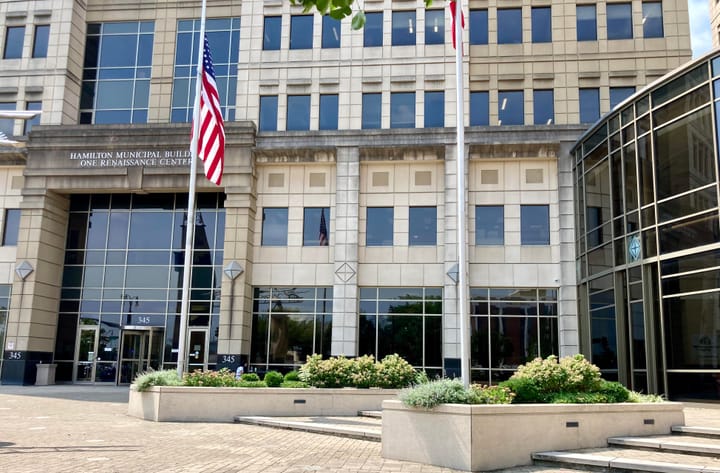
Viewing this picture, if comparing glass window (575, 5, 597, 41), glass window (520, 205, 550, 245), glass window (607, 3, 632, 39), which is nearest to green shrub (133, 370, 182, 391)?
glass window (520, 205, 550, 245)

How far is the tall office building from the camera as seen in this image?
92.6 feet

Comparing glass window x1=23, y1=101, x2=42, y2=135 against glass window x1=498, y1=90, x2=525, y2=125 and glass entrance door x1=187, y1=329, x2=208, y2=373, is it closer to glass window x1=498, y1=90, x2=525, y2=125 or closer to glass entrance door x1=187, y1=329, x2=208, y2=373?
glass entrance door x1=187, y1=329, x2=208, y2=373

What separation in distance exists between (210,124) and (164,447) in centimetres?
1177

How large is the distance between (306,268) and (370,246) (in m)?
3.07

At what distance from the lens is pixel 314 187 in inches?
1187

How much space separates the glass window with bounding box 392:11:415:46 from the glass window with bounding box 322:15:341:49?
2.67 metres

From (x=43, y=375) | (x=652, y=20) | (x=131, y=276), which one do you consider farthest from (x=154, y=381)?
(x=652, y=20)

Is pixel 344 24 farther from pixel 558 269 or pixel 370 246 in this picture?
pixel 558 269

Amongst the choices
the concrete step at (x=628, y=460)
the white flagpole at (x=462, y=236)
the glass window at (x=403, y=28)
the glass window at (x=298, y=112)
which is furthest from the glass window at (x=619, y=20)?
the concrete step at (x=628, y=460)

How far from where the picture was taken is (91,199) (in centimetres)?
3250

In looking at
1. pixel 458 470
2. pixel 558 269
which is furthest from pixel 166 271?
pixel 458 470

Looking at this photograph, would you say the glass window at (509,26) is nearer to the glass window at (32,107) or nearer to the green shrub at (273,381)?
the green shrub at (273,381)

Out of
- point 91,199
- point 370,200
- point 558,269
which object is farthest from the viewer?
point 91,199

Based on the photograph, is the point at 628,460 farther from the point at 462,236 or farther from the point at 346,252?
the point at 346,252
